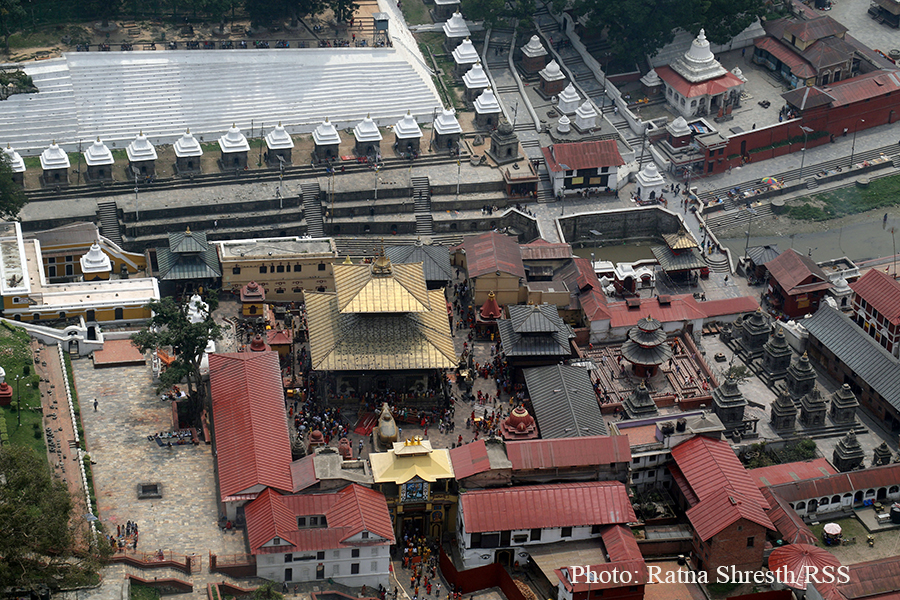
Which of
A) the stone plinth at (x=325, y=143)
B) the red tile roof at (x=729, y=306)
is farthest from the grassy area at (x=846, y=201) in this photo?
the stone plinth at (x=325, y=143)

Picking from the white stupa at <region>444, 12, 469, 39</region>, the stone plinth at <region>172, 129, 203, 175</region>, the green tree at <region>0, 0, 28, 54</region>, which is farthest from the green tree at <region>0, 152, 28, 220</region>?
the white stupa at <region>444, 12, 469, 39</region>

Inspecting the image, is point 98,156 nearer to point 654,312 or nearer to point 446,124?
point 446,124

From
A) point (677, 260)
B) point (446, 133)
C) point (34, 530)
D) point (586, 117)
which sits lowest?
point (677, 260)

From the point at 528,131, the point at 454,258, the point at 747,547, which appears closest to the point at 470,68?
the point at 528,131

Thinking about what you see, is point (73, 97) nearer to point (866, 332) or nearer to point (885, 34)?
point (866, 332)

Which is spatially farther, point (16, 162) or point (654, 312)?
point (16, 162)

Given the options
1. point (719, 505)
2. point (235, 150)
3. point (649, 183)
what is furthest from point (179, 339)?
point (649, 183)
